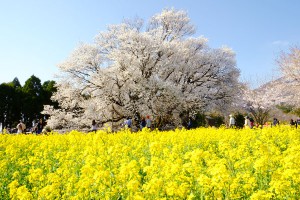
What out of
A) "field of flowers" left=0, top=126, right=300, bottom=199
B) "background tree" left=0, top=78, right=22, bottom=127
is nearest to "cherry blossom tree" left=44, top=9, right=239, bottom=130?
"field of flowers" left=0, top=126, right=300, bottom=199

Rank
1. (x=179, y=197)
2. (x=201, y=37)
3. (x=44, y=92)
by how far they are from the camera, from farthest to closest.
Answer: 1. (x=44, y=92)
2. (x=201, y=37)
3. (x=179, y=197)

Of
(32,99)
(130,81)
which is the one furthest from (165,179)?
(32,99)

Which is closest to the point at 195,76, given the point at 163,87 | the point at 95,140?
the point at 163,87

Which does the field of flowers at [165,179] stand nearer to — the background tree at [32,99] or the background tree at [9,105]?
the background tree at [32,99]

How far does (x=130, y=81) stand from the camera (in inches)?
938

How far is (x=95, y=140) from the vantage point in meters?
7.96

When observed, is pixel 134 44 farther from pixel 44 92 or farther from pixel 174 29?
Answer: pixel 44 92

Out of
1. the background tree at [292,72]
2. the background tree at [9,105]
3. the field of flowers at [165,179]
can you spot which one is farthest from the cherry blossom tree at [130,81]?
the background tree at [9,105]

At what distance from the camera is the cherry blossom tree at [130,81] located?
2347 cm

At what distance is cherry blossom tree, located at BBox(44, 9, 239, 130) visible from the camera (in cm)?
2347

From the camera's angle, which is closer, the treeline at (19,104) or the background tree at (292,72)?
the background tree at (292,72)

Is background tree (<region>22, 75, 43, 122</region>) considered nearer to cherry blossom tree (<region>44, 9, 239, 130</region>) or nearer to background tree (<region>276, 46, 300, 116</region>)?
cherry blossom tree (<region>44, 9, 239, 130</region>)

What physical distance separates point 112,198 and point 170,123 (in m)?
22.2

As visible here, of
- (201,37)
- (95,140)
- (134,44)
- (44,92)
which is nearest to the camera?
(95,140)
